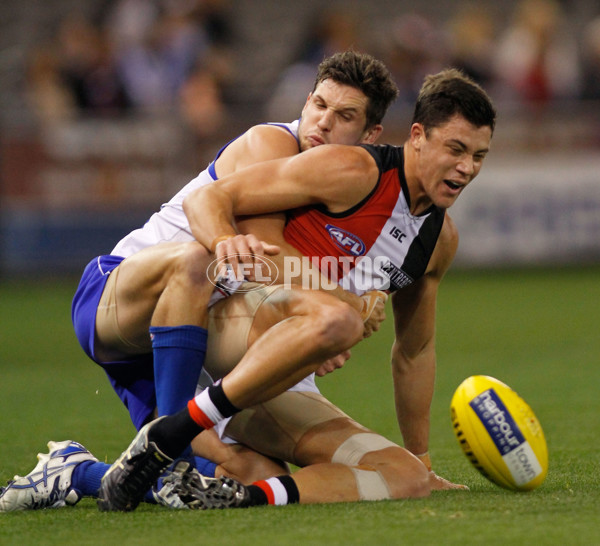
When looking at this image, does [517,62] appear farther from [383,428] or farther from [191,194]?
[191,194]

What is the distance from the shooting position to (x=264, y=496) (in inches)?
168

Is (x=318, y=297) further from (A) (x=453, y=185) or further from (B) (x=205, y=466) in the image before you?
(B) (x=205, y=466)

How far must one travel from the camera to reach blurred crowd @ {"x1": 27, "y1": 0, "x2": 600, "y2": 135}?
1392 centimetres

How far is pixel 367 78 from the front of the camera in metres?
5.61

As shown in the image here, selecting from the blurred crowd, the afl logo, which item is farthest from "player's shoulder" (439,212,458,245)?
the blurred crowd

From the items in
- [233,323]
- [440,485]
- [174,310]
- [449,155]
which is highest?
[449,155]

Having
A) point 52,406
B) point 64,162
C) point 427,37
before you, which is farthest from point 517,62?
point 52,406

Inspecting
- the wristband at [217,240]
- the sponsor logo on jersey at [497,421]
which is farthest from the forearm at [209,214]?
the sponsor logo on jersey at [497,421]

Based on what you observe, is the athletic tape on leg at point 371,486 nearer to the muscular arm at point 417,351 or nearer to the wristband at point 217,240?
the muscular arm at point 417,351

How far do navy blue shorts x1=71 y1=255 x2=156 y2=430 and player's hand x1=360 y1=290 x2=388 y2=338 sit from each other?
0.92 metres

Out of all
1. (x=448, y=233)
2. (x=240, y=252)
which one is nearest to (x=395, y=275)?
(x=448, y=233)

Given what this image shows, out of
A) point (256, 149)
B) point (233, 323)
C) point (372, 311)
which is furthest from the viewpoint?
point (256, 149)

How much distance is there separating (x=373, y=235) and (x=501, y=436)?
977 millimetres

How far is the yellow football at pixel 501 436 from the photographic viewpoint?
14.4 feet
